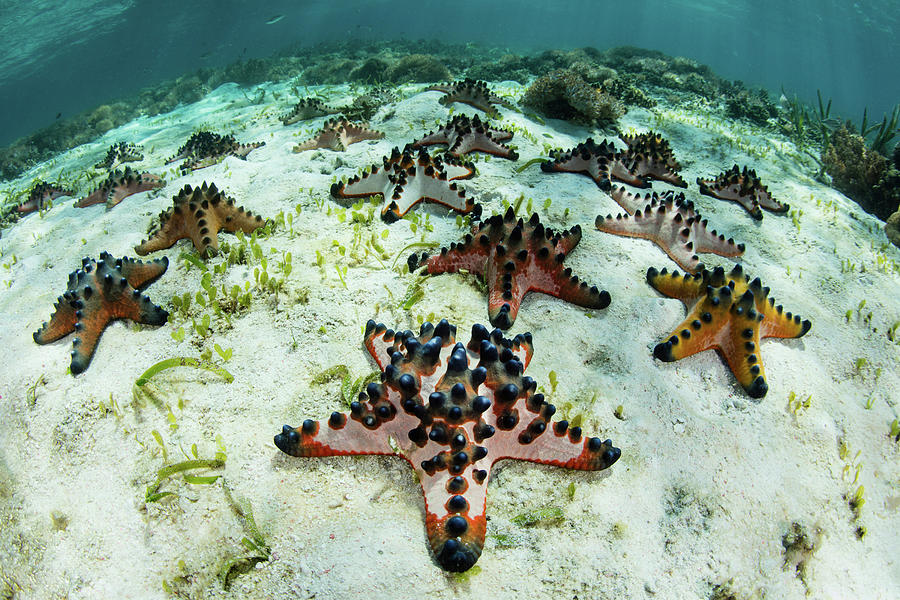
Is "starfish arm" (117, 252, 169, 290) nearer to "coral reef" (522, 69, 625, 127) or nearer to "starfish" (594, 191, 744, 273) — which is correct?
"starfish" (594, 191, 744, 273)

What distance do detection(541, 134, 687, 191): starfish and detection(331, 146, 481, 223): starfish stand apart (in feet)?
6.05

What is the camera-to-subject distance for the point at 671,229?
4383mm

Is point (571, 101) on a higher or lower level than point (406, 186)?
lower

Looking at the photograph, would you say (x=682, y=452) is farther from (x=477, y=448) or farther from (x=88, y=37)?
(x=88, y=37)

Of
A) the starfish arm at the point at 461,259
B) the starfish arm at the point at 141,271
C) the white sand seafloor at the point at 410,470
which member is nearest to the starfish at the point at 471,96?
the white sand seafloor at the point at 410,470

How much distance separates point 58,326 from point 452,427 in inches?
151

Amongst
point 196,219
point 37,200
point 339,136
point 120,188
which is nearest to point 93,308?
point 196,219

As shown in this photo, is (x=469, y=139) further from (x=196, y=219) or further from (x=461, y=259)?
(x=196, y=219)

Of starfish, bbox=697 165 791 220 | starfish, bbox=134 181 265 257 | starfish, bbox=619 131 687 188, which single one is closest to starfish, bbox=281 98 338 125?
starfish, bbox=134 181 265 257

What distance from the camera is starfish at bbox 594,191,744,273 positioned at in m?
4.34

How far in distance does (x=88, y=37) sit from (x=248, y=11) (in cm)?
2469

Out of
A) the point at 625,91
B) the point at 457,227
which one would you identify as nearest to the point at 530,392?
the point at 457,227

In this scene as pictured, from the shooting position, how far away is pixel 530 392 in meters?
2.34

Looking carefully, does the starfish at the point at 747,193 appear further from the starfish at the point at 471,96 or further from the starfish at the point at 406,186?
the starfish at the point at 471,96
